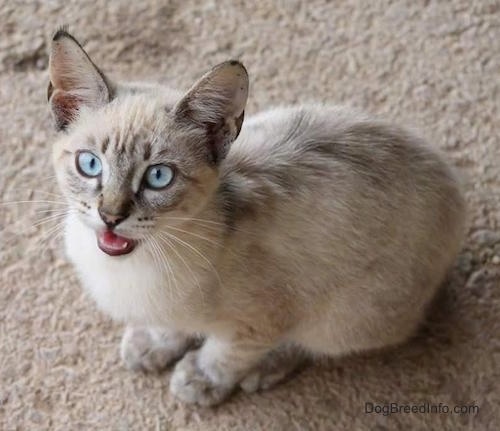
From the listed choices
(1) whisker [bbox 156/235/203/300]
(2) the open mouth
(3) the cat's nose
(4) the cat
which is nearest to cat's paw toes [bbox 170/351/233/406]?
(4) the cat

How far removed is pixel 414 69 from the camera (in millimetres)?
2154

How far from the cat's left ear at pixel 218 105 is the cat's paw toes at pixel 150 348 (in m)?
0.58

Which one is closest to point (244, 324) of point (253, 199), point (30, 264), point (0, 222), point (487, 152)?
point (253, 199)

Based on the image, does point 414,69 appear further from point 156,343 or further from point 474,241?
point 156,343

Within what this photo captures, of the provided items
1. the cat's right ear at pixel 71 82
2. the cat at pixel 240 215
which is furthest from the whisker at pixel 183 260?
the cat's right ear at pixel 71 82

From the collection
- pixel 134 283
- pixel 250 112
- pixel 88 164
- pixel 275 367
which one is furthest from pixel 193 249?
pixel 250 112

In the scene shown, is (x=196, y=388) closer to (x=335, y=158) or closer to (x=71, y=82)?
(x=335, y=158)

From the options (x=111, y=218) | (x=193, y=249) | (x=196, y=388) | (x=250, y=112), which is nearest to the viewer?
(x=111, y=218)

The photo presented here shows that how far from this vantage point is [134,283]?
1.45 metres

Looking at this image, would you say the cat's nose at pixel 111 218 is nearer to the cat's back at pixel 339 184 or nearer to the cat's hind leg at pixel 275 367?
the cat's back at pixel 339 184

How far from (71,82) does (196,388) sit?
0.73 meters

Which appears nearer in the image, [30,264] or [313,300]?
[313,300]

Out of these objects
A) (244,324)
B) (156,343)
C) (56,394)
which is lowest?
(56,394)

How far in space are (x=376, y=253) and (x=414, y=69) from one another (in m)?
0.83
